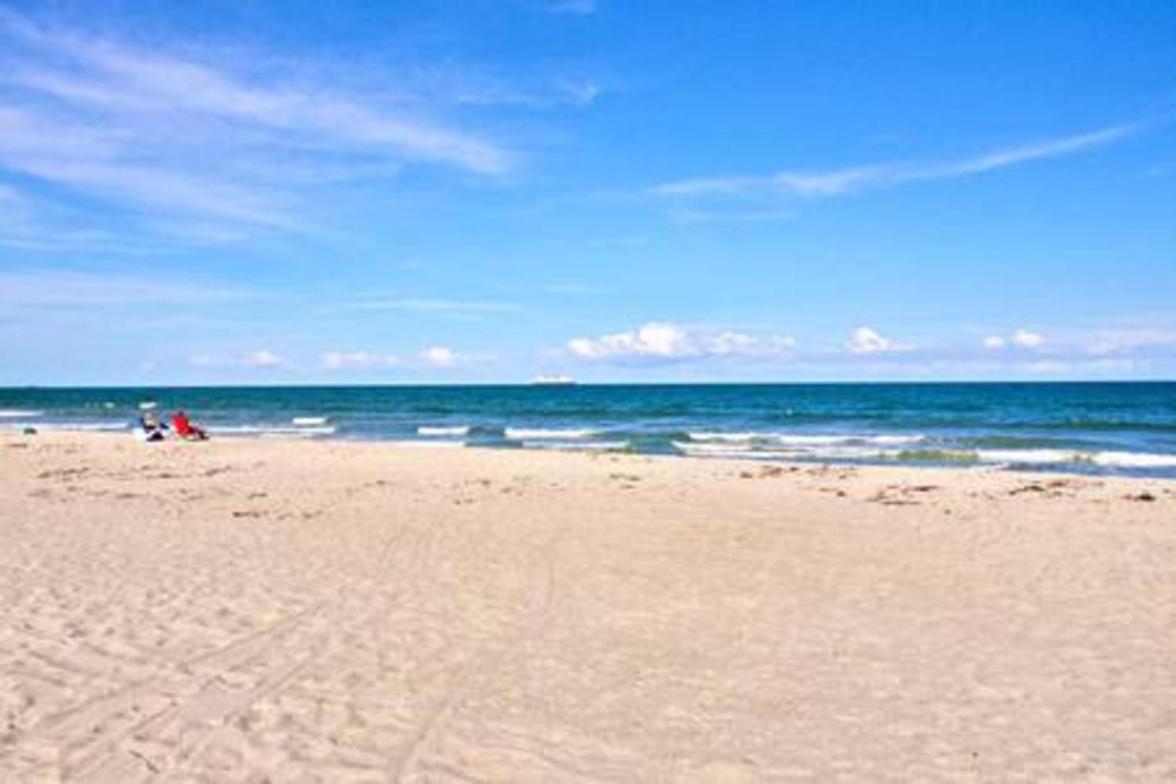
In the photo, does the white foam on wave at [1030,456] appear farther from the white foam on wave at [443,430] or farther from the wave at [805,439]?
the white foam on wave at [443,430]

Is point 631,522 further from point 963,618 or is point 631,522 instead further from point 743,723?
point 743,723

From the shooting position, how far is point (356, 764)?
505 centimetres

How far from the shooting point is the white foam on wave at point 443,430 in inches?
1672

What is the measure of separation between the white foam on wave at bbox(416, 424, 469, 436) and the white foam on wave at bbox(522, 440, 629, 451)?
23.1 feet

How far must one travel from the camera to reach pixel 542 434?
1590 inches

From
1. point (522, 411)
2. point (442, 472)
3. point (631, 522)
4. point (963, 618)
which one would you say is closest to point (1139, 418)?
point (522, 411)

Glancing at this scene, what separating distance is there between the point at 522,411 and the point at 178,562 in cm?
5456

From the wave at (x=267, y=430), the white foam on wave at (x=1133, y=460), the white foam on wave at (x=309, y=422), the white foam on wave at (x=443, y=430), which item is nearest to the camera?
the white foam on wave at (x=1133, y=460)

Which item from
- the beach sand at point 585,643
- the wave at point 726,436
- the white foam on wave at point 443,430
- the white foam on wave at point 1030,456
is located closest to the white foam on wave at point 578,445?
the wave at point 726,436

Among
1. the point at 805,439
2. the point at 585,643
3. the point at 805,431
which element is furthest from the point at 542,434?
the point at 585,643

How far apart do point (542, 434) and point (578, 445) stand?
616 centimetres

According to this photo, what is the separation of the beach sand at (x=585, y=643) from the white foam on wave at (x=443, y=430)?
26866 millimetres

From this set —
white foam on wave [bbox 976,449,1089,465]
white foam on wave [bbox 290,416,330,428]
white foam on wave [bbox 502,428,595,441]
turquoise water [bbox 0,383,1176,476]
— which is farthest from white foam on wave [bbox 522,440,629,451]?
white foam on wave [bbox 290,416,330,428]

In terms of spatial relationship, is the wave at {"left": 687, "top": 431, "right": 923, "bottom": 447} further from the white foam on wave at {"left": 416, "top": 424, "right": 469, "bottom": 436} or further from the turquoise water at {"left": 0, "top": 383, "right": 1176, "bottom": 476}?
the white foam on wave at {"left": 416, "top": 424, "right": 469, "bottom": 436}
